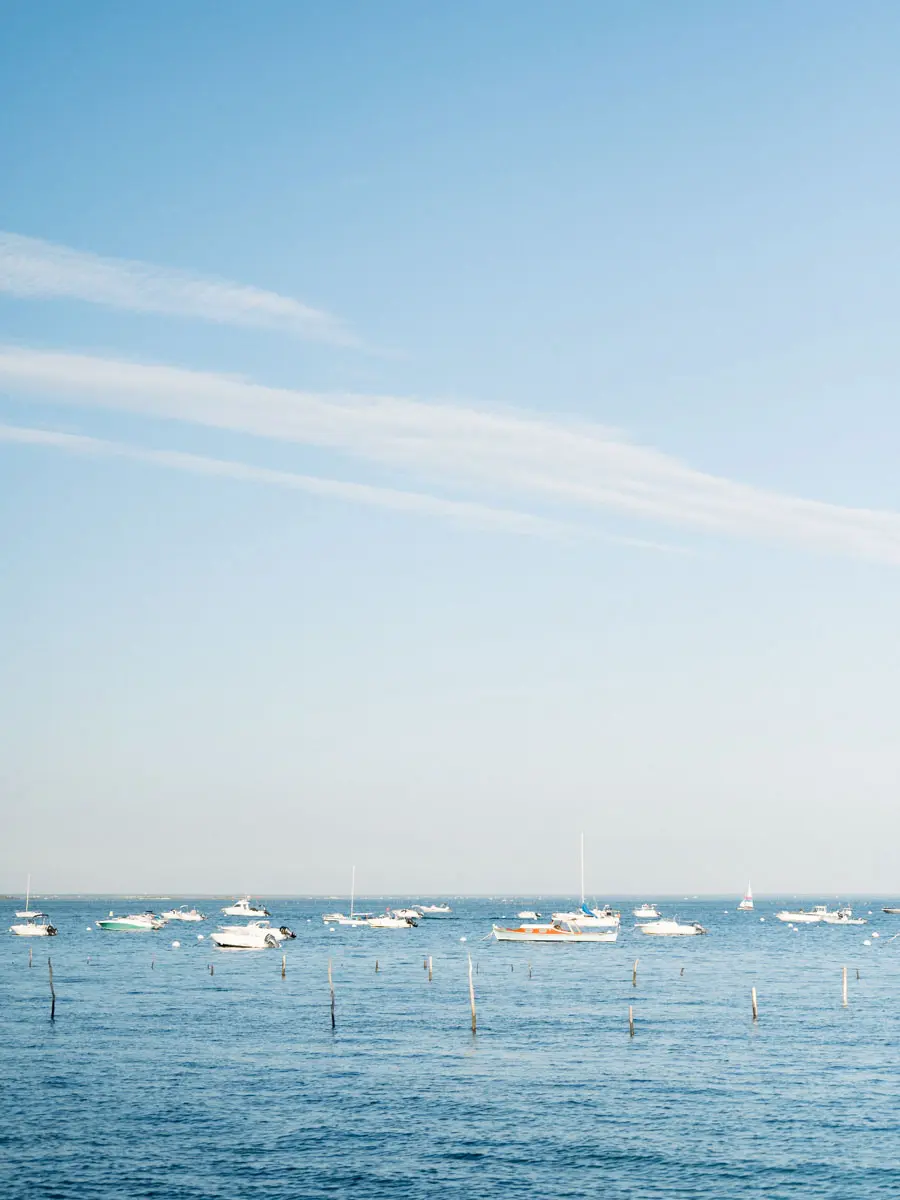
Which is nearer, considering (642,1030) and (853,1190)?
(853,1190)

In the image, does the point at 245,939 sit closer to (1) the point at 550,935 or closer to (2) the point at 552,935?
(1) the point at 550,935

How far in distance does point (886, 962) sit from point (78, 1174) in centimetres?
13978

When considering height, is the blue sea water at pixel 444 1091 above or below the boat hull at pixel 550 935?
above

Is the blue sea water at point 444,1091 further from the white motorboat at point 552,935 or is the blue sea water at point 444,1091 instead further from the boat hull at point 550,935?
the white motorboat at point 552,935

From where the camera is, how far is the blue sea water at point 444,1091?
161ft

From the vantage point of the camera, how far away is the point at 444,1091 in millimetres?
65312

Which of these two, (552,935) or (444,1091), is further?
(552,935)

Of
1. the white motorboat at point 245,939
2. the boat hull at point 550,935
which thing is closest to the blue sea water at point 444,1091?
the white motorboat at point 245,939

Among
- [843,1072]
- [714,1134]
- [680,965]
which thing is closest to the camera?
[714,1134]

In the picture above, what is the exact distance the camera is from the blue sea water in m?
49.2

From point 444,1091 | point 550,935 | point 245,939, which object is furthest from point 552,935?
point 444,1091

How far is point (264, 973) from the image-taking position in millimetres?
134500

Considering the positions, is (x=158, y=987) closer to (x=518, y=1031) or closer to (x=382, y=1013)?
(x=382, y=1013)

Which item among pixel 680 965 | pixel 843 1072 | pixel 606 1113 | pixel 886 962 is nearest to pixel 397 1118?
pixel 606 1113
